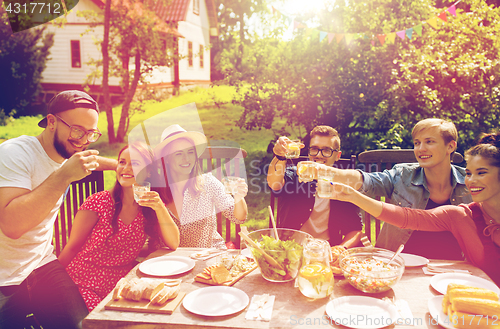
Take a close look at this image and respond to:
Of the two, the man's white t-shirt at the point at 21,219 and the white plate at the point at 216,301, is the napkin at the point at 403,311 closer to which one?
the white plate at the point at 216,301

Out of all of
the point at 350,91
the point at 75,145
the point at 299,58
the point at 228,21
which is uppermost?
the point at 228,21

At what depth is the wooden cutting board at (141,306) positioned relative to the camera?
1679 millimetres

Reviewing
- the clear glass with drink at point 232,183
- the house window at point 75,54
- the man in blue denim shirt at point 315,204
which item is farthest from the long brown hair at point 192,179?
the house window at point 75,54

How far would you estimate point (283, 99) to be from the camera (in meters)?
6.91

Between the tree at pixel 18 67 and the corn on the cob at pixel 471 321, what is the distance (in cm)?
1482

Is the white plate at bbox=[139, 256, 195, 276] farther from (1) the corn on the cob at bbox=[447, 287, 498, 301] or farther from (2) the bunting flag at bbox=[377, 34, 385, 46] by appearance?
(2) the bunting flag at bbox=[377, 34, 385, 46]

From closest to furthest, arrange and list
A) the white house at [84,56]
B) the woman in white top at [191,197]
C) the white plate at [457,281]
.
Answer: the white plate at [457,281] < the woman in white top at [191,197] < the white house at [84,56]

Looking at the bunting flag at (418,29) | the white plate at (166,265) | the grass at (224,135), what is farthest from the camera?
the grass at (224,135)

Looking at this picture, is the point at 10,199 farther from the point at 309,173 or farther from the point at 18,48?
the point at 18,48

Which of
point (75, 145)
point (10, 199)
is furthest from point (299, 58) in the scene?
point (10, 199)

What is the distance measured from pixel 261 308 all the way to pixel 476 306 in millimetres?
898

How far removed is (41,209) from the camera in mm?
2283

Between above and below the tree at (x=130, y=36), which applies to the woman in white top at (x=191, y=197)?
below

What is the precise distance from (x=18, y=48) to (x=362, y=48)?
1308 centimetres
